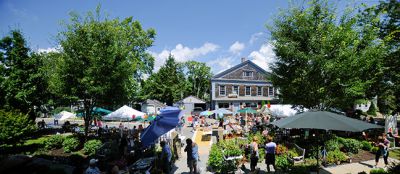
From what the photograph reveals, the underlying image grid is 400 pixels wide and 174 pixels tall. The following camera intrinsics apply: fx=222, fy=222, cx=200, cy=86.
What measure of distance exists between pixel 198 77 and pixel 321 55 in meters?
49.6

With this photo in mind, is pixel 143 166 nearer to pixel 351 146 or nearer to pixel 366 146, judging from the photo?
pixel 351 146

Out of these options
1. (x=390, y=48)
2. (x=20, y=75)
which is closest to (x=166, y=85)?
(x=20, y=75)

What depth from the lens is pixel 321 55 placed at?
1333 cm

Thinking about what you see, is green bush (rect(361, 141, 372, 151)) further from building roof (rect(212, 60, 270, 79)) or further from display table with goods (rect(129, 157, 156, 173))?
building roof (rect(212, 60, 270, 79))

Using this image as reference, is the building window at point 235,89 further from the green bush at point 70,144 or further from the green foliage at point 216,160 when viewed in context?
the green foliage at point 216,160

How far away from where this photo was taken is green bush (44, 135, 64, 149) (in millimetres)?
14938

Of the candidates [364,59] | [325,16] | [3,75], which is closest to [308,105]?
[364,59]

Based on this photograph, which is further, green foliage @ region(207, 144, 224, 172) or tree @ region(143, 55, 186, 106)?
tree @ region(143, 55, 186, 106)

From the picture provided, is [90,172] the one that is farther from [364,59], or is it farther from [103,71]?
[364,59]

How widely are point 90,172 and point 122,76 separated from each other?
8.61 meters

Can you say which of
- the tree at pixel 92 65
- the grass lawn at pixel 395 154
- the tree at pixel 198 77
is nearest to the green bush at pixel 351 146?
the grass lawn at pixel 395 154

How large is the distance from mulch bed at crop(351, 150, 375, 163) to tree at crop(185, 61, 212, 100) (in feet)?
161

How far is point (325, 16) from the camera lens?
14281mm

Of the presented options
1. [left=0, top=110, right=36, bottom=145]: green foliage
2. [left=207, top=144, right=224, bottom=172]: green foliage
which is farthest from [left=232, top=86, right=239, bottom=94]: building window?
[left=0, top=110, right=36, bottom=145]: green foliage
